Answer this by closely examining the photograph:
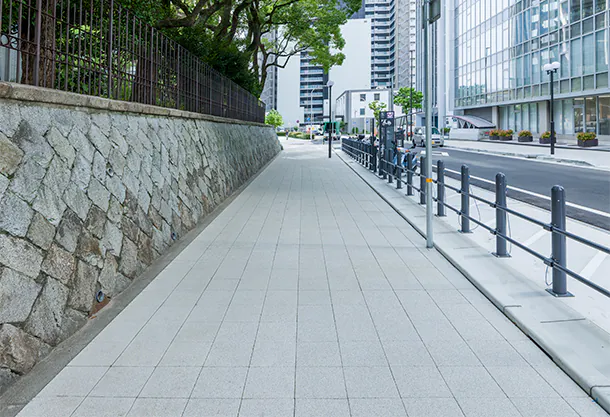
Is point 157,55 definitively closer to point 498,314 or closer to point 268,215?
point 268,215

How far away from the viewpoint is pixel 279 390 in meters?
3.78

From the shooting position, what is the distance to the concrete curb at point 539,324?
3.77 m

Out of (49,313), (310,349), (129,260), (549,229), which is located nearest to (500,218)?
(549,229)

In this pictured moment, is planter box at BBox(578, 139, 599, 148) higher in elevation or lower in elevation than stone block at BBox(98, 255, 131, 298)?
higher

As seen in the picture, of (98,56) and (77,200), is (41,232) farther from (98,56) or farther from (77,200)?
(98,56)

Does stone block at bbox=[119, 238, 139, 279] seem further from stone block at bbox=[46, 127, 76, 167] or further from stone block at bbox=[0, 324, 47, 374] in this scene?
stone block at bbox=[0, 324, 47, 374]

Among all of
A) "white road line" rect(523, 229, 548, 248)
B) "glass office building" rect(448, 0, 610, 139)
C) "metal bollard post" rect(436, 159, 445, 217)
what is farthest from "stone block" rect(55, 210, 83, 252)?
"glass office building" rect(448, 0, 610, 139)

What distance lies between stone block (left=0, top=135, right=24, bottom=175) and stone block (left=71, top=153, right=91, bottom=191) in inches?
40.2

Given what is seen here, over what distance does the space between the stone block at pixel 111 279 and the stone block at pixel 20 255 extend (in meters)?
1.29

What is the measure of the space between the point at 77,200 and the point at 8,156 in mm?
1168

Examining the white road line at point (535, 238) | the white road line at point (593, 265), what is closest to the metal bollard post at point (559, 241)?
the white road line at point (593, 265)

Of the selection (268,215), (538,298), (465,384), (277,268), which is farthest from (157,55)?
(465,384)

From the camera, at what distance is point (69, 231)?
4.99 metres

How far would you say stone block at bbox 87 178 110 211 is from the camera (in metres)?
5.71
